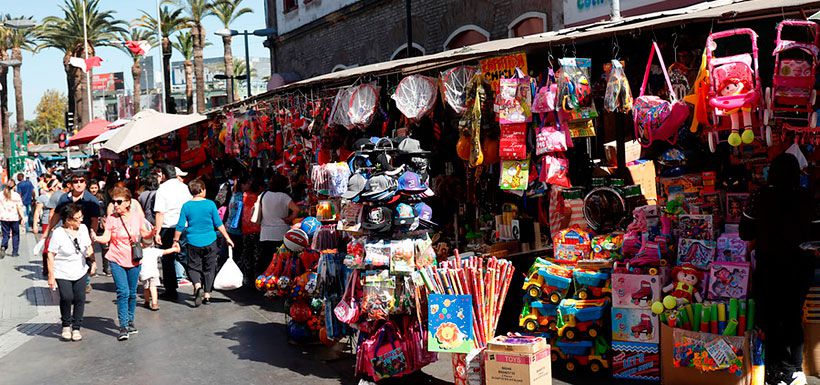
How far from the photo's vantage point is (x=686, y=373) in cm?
693

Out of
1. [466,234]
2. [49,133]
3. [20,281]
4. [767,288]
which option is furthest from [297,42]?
[49,133]

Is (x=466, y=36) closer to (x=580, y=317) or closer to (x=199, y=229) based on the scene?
(x=199, y=229)

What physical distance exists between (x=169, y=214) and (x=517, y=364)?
25.7 ft

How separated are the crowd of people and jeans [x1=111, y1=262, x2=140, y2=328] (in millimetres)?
12

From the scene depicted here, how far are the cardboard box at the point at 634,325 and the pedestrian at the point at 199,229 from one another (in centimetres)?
595

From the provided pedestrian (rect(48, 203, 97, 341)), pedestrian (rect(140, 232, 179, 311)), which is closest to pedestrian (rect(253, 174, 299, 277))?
pedestrian (rect(140, 232, 179, 311))

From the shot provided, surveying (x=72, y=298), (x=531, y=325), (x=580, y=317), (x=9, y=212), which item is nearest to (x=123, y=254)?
(x=72, y=298)

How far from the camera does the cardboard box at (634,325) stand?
7.25 meters

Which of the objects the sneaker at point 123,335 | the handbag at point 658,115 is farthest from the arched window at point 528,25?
the sneaker at point 123,335

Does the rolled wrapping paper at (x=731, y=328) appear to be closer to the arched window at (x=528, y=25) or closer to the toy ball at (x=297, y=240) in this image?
the toy ball at (x=297, y=240)

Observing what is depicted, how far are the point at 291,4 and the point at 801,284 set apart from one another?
21359 millimetres

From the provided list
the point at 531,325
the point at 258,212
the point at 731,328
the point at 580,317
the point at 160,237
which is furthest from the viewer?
the point at 160,237

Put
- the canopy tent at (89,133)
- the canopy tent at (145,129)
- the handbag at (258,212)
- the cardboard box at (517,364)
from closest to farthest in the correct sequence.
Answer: the cardboard box at (517,364) → the handbag at (258,212) → the canopy tent at (145,129) → the canopy tent at (89,133)

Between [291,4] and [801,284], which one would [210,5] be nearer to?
[291,4]
